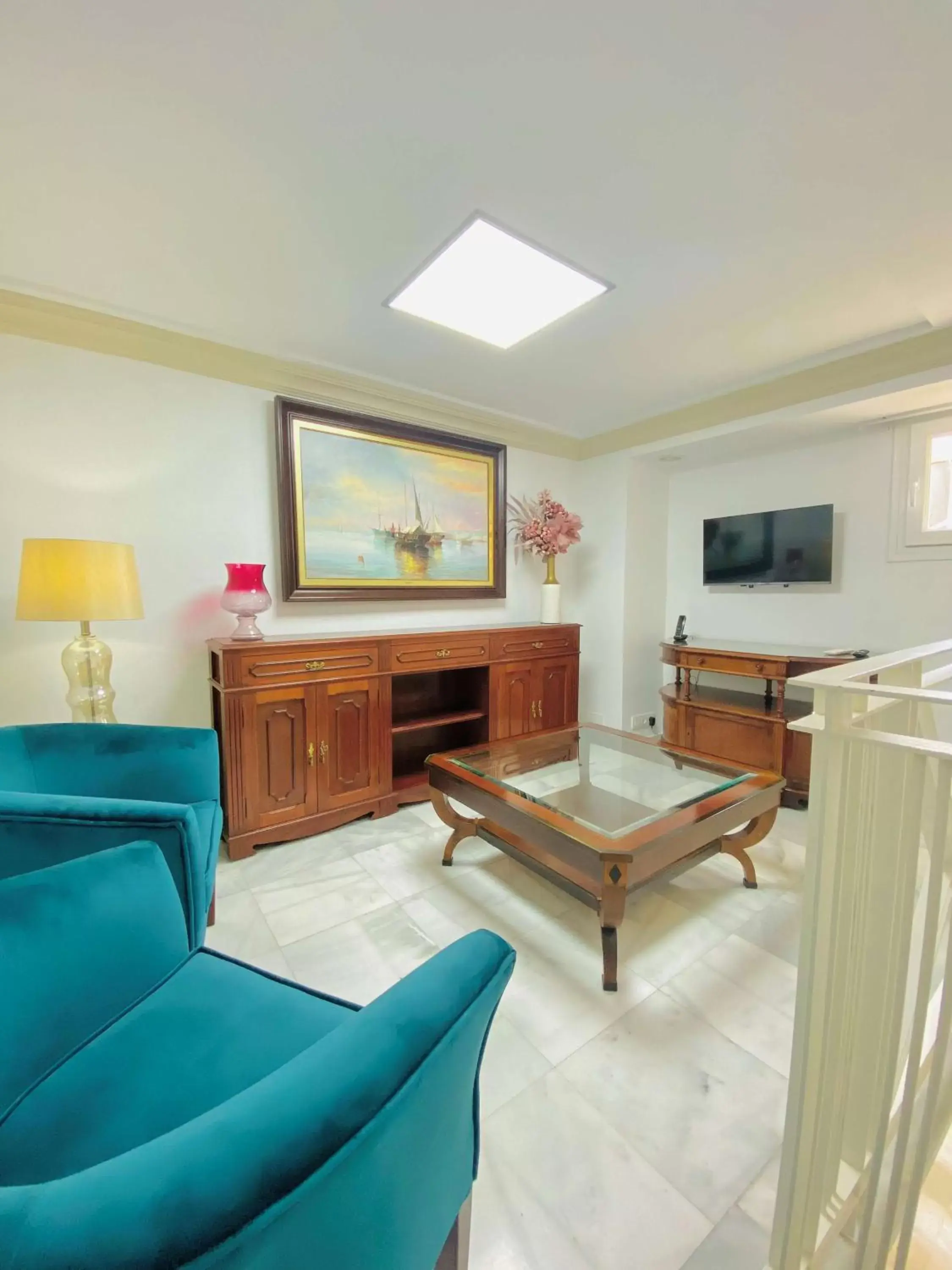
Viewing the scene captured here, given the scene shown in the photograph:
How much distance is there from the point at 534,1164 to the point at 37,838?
4.24 ft

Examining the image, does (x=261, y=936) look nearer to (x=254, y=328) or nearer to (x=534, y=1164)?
(x=534, y=1164)

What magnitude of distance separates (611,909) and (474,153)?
2211 mm

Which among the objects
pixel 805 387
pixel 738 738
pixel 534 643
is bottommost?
pixel 738 738

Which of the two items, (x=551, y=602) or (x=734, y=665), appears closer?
(x=734, y=665)

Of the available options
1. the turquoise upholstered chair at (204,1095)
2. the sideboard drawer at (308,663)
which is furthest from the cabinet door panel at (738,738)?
the turquoise upholstered chair at (204,1095)

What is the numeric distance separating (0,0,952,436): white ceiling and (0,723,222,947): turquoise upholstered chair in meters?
1.68

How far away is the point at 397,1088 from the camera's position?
482 mm

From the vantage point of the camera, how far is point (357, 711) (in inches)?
102

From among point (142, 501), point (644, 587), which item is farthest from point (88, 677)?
point (644, 587)

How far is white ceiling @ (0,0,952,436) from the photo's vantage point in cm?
110

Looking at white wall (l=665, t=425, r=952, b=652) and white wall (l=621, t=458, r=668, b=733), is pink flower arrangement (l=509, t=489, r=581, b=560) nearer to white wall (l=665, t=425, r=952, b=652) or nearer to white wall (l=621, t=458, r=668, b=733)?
white wall (l=621, t=458, r=668, b=733)

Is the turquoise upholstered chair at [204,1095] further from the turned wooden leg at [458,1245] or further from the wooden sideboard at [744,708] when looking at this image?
the wooden sideboard at [744,708]

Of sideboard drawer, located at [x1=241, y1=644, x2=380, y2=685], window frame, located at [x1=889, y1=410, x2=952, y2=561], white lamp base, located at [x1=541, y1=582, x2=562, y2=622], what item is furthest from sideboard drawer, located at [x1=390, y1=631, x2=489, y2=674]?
window frame, located at [x1=889, y1=410, x2=952, y2=561]

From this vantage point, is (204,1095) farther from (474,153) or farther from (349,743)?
(474,153)
